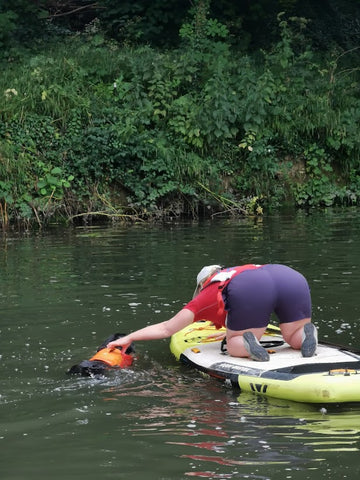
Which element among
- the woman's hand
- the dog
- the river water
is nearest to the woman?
the woman's hand

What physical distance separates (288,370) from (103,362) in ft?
4.61

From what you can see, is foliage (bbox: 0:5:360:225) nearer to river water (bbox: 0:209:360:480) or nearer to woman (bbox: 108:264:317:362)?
river water (bbox: 0:209:360:480)

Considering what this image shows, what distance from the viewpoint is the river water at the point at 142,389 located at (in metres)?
5.16

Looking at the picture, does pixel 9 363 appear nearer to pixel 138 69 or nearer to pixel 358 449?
pixel 358 449

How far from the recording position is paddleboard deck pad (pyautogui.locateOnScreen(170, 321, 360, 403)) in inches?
245

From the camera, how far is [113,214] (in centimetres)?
1653

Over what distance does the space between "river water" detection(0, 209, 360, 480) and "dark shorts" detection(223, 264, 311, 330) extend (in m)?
0.56

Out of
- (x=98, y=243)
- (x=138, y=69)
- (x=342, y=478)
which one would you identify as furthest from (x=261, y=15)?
(x=342, y=478)

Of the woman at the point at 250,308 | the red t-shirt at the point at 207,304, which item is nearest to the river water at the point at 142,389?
the woman at the point at 250,308

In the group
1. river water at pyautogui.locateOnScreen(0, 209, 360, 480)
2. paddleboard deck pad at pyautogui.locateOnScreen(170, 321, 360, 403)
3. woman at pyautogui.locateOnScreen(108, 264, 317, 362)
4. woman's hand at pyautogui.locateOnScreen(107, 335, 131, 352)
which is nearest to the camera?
river water at pyautogui.locateOnScreen(0, 209, 360, 480)

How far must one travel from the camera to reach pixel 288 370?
21.6 feet

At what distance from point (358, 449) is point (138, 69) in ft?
43.7

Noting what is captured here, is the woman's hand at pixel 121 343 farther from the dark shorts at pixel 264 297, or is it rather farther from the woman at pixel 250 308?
the dark shorts at pixel 264 297

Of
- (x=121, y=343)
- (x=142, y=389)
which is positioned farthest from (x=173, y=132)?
(x=142, y=389)
